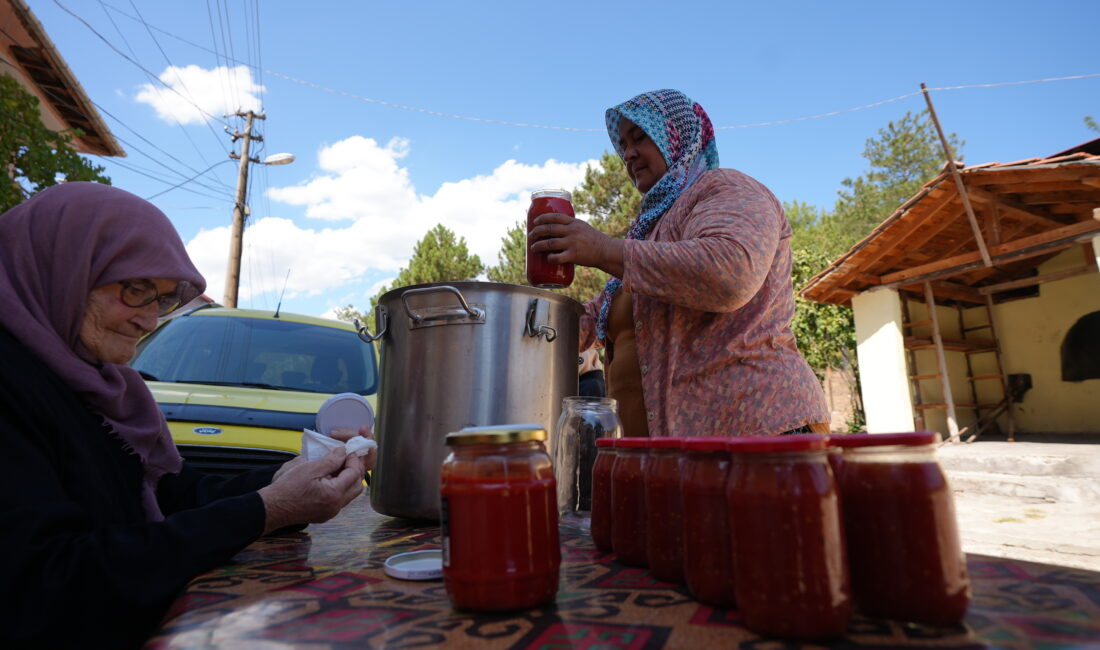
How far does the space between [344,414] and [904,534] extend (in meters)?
1.52

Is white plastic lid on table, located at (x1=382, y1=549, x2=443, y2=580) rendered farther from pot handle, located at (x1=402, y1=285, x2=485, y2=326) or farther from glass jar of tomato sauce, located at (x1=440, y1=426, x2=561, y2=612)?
pot handle, located at (x1=402, y1=285, x2=485, y2=326)

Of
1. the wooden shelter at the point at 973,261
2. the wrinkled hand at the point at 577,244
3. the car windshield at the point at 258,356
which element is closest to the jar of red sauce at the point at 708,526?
the wrinkled hand at the point at 577,244

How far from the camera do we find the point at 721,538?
2.63 feet

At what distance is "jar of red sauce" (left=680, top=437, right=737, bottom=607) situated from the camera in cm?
79

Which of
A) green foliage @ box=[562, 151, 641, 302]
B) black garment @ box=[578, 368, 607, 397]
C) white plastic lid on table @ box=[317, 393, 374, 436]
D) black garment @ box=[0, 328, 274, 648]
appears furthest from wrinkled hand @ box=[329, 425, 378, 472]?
green foliage @ box=[562, 151, 641, 302]

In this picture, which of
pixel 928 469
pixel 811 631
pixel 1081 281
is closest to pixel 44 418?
pixel 811 631

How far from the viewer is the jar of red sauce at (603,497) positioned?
1.17 m

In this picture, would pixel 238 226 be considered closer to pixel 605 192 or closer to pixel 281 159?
pixel 281 159

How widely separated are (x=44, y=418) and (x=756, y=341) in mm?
1630

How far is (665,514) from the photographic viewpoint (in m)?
0.95

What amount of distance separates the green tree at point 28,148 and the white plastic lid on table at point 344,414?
421 centimetres

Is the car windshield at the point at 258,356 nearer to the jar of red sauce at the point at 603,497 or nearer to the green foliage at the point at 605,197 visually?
the jar of red sauce at the point at 603,497

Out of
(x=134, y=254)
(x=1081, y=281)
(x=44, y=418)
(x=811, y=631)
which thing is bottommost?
(x=811, y=631)

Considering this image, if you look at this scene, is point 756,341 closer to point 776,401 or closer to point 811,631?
point 776,401
